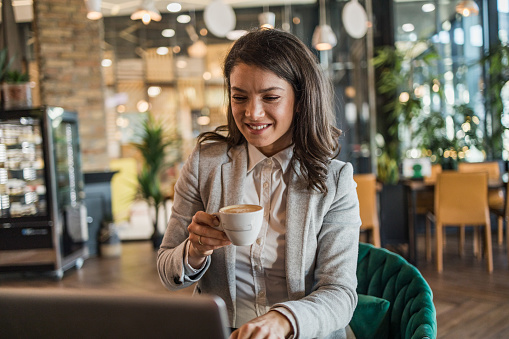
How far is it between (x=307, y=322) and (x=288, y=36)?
0.78 meters

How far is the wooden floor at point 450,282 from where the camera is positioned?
3.17m

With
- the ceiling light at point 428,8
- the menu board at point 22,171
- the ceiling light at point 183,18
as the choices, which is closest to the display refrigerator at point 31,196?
the menu board at point 22,171

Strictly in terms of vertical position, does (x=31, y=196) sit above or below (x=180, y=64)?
below

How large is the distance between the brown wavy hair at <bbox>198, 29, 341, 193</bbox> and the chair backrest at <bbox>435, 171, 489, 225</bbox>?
3536mm

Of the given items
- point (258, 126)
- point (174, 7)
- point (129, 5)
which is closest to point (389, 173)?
point (258, 126)

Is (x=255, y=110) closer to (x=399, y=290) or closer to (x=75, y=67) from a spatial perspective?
(x=399, y=290)

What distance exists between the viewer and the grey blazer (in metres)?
1.20

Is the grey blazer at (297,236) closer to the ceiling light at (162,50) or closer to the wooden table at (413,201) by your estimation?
the wooden table at (413,201)

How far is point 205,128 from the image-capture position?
7.73 m

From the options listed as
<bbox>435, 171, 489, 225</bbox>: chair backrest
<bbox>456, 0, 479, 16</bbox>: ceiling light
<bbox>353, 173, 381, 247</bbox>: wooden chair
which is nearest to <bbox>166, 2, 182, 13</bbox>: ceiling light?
<bbox>456, 0, 479, 16</bbox>: ceiling light

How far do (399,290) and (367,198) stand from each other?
3.39m

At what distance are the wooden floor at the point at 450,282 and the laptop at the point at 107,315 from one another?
2241 millimetres

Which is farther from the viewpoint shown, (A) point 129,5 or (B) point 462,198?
(A) point 129,5

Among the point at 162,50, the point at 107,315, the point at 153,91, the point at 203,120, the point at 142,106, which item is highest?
the point at 162,50
